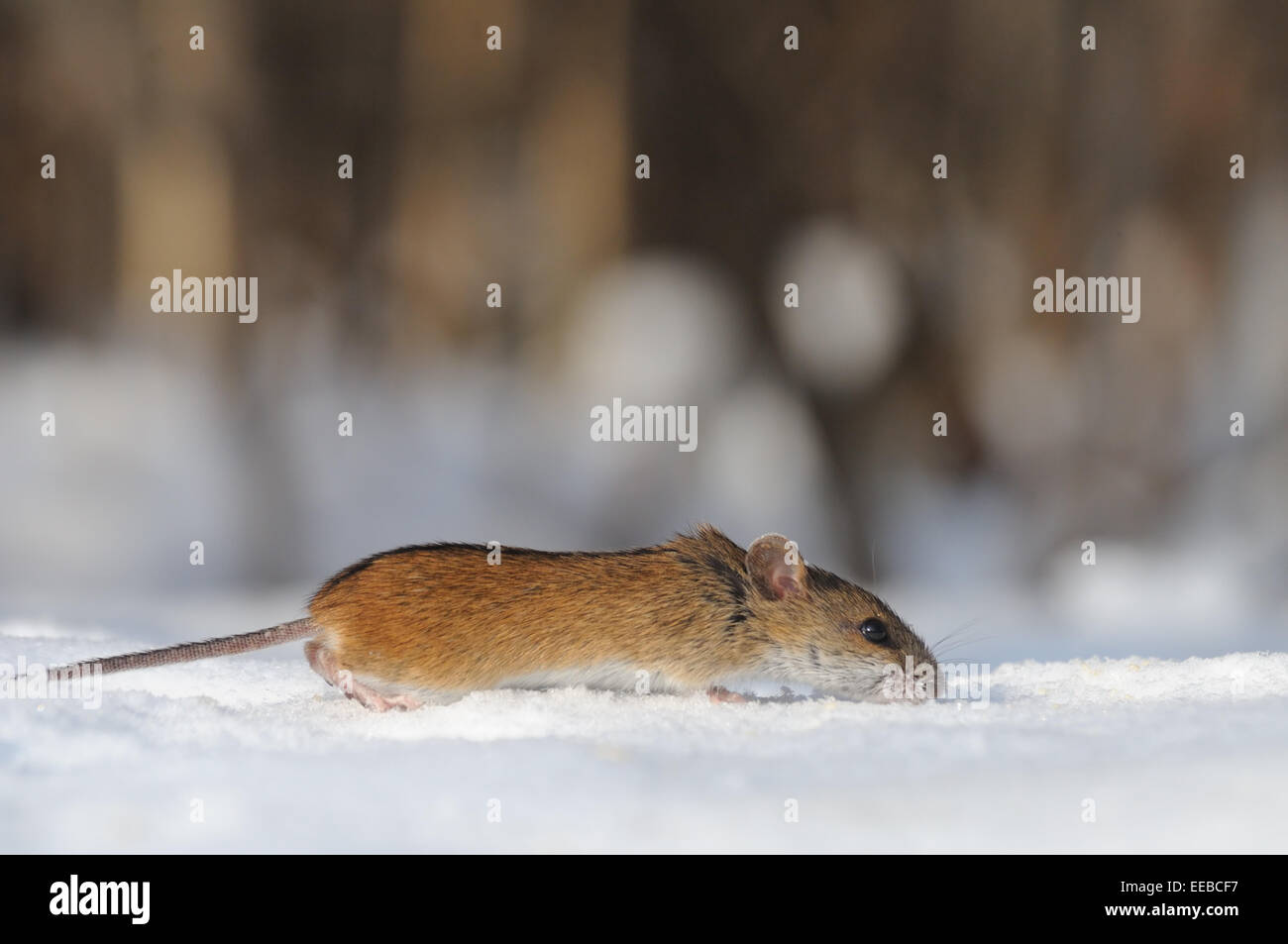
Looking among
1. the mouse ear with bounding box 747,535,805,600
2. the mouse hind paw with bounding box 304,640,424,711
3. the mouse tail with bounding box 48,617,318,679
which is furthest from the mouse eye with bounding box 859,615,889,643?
the mouse tail with bounding box 48,617,318,679

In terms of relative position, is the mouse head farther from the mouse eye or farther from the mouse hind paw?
the mouse hind paw

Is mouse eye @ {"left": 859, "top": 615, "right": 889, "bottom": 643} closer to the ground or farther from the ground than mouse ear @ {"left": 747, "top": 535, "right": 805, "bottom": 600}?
closer to the ground

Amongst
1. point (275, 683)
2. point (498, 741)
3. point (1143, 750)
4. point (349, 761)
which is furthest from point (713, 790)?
point (275, 683)

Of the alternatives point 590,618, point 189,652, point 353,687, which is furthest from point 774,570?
point 189,652

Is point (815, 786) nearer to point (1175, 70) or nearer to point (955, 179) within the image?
point (955, 179)

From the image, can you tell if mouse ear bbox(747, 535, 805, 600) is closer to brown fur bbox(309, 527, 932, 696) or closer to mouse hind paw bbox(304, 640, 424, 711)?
brown fur bbox(309, 527, 932, 696)

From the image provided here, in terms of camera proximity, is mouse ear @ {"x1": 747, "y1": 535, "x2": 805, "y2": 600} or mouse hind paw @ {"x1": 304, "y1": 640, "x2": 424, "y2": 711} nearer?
mouse hind paw @ {"x1": 304, "y1": 640, "x2": 424, "y2": 711}

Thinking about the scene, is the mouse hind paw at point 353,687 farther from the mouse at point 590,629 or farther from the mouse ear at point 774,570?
the mouse ear at point 774,570
